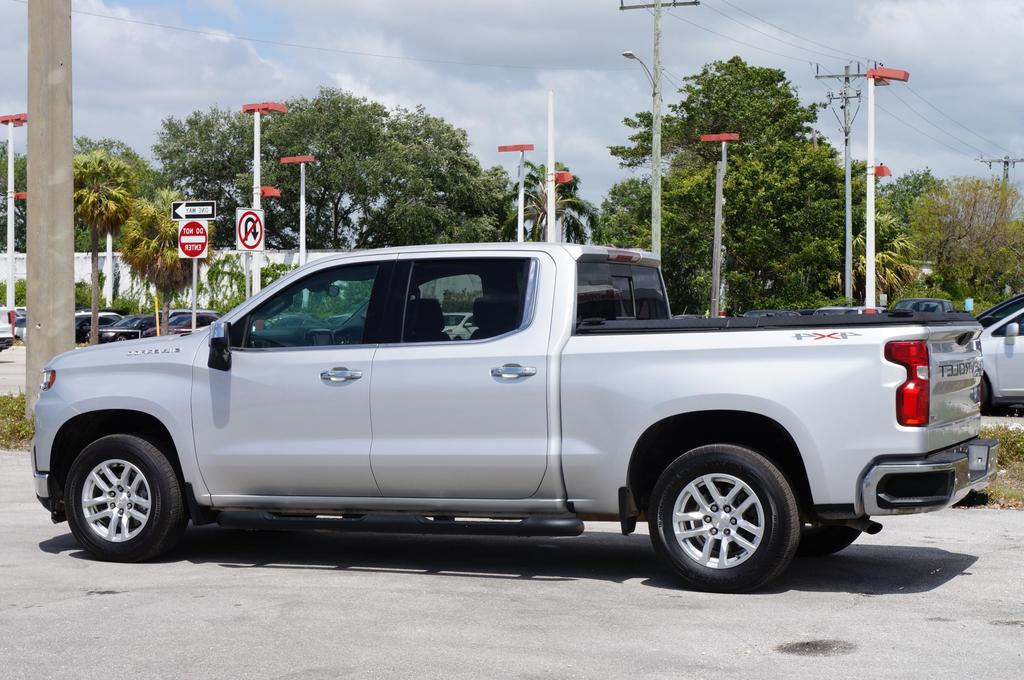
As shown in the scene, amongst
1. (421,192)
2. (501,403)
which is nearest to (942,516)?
(501,403)

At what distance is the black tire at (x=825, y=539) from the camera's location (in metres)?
8.66

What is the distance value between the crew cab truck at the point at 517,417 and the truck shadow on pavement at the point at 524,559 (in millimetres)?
346

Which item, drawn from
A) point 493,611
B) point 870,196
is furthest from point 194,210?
point 870,196

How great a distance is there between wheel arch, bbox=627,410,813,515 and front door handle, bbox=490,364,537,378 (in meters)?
0.74

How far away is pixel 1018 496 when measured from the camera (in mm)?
10977

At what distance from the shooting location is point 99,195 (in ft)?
174

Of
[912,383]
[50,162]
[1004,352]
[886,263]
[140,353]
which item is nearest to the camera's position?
[912,383]

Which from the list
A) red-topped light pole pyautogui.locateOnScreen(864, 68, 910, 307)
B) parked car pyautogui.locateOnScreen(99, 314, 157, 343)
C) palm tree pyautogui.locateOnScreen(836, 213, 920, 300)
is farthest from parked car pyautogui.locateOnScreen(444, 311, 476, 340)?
palm tree pyautogui.locateOnScreen(836, 213, 920, 300)

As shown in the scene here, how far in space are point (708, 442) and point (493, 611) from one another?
1.65 metres

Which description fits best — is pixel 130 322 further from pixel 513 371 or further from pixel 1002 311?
pixel 513 371

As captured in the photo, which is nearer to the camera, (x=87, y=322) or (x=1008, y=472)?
(x=1008, y=472)

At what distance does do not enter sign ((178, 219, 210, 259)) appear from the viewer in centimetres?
1888

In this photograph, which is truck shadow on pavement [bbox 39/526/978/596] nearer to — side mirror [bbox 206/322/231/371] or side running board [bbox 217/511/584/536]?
side running board [bbox 217/511/584/536]

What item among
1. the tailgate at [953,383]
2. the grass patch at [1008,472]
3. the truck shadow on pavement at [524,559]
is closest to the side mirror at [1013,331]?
the grass patch at [1008,472]
